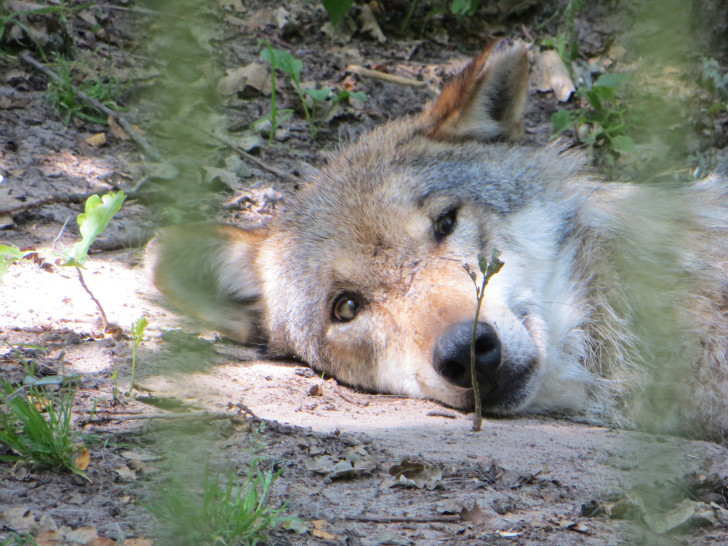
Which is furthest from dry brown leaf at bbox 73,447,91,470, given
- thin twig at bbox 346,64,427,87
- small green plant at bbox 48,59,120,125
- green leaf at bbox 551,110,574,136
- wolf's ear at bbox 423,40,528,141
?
thin twig at bbox 346,64,427,87

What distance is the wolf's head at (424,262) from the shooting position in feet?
11.5

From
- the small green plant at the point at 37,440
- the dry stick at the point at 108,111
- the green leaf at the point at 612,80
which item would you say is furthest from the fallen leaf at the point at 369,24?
the small green plant at the point at 37,440

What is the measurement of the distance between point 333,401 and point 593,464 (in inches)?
57.5

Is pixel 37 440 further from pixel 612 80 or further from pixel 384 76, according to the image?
pixel 384 76

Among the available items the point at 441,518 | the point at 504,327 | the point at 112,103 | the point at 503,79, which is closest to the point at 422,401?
the point at 504,327

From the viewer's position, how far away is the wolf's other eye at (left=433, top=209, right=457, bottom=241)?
3952 millimetres

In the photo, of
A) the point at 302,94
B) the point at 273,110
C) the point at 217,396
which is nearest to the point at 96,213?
the point at 217,396

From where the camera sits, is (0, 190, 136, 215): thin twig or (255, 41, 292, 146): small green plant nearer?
(0, 190, 136, 215): thin twig

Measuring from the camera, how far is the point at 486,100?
4.57 metres

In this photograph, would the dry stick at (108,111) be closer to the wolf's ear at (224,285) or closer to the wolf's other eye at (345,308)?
the wolf's ear at (224,285)

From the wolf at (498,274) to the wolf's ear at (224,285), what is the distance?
2 centimetres

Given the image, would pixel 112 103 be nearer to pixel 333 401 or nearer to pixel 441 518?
pixel 333 401

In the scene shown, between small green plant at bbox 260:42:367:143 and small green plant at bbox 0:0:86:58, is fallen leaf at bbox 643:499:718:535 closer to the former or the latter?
small green plant at bbox 260:42:367:143

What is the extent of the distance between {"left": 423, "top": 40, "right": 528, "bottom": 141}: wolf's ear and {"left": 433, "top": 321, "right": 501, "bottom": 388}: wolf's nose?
1724mm
